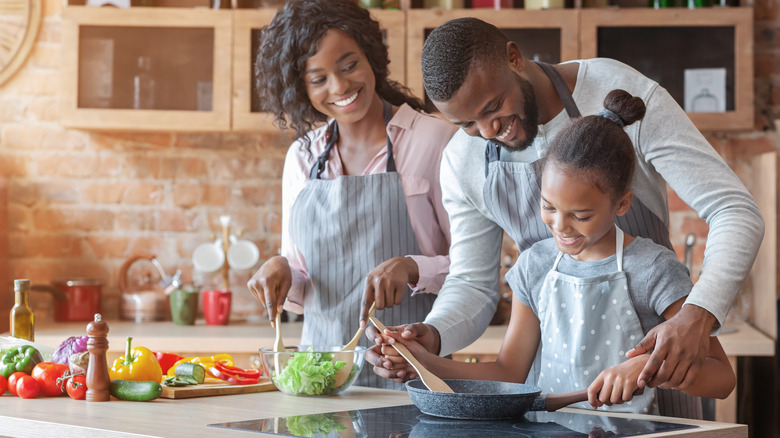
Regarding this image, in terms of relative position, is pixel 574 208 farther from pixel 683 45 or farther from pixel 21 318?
pixel 683 45

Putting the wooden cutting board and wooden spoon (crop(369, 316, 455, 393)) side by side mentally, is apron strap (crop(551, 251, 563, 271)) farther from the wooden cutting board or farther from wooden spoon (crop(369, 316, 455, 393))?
the wooden cutting board

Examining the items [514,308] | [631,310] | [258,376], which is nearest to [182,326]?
[258,376]

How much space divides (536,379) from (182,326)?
1.87m

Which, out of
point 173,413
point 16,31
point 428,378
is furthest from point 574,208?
A: point 16,31

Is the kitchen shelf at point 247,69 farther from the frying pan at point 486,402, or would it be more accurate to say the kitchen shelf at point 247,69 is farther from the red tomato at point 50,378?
the frying pan at point 486,402

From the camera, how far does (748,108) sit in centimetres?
313

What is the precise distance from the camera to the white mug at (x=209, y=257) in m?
3.44

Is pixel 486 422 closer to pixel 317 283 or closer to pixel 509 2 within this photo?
pixel 317 283

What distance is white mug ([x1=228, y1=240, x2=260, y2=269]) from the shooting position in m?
3.44

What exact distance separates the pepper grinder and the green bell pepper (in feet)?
0.62

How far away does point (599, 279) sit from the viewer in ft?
4.85

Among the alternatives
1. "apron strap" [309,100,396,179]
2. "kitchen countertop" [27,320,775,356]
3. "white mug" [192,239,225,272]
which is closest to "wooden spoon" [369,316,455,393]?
"apron strap" [309,100,396,179]

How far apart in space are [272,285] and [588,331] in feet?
2.28

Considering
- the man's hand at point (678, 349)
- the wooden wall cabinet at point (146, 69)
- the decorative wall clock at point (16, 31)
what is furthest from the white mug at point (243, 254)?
the man's hand at point (678, 349)
